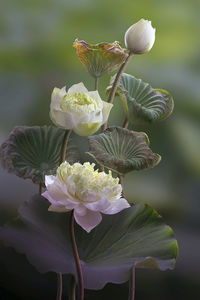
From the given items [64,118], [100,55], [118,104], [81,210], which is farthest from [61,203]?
[118,104]

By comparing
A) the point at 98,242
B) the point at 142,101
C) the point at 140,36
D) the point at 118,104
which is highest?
the point at 140,36

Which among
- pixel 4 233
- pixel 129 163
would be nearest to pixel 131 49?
pixel 129 163

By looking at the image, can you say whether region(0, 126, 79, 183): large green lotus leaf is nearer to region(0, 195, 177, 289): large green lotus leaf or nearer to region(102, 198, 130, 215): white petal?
region(0, 195, 177, 289): large green lotus leaf

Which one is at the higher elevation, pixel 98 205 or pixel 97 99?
pixel 97 99

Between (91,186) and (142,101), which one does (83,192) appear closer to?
(91,186)

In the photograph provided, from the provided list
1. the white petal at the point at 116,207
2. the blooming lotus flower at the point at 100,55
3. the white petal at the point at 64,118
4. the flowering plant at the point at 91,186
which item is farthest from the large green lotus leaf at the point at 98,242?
the blooming lotus flower at the point at 100,55

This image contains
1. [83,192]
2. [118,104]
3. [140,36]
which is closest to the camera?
[83,192]

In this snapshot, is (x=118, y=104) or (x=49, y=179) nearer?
(x=49, y=179)
